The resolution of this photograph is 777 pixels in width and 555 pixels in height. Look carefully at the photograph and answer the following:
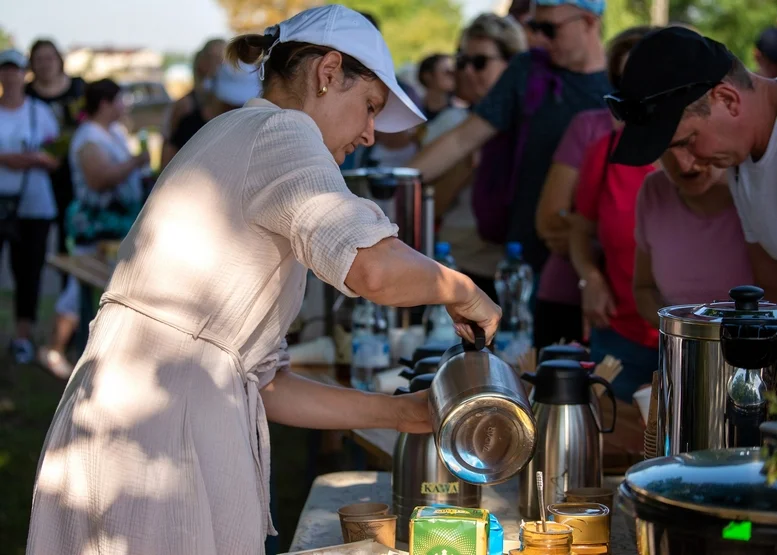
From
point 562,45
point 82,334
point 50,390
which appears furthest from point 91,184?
point 562,45

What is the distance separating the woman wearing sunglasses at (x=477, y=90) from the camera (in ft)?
16.2

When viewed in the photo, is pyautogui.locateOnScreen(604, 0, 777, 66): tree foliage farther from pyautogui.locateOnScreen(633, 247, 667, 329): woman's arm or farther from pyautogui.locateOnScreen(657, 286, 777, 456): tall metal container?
pyautogui.locateOnScreen(657, 286, 777, 456): tall metal container

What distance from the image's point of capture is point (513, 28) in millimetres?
4953

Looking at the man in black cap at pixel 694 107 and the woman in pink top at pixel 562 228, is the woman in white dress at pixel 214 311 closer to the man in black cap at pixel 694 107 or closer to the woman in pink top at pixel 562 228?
the man in black cap at pixel 694 107

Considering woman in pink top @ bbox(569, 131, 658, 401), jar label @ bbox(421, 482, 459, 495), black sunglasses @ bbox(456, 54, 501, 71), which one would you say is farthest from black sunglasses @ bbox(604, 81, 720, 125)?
black sunglasses @ bbox(456, 54, 501, 71)

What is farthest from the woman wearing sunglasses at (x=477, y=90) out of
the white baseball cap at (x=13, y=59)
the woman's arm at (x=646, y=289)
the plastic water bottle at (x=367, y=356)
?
the white baseball cap at (x=13, y=59)

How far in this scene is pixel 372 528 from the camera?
6.17 feet

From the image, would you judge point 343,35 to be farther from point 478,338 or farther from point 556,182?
point 556,182

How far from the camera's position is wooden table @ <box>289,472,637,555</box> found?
6.77 feet

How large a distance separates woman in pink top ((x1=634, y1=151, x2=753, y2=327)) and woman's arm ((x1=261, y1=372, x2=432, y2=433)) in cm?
111

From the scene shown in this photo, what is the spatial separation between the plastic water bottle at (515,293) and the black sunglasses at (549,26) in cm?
87

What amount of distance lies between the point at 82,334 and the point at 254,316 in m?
5.10

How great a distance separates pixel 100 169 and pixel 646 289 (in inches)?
175

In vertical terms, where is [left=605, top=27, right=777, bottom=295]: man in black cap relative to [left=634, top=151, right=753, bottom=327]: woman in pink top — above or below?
above
